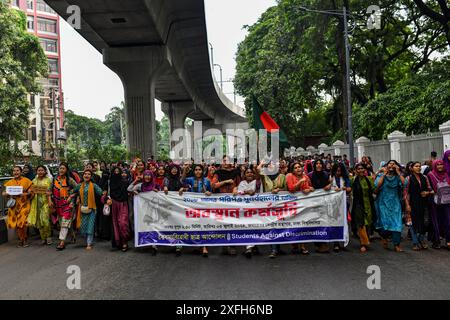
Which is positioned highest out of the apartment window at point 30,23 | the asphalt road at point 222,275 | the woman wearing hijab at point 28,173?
the apartment window at point 30,23

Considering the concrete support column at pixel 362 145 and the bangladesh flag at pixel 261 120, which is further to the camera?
the concrete support column at pixel 362 145

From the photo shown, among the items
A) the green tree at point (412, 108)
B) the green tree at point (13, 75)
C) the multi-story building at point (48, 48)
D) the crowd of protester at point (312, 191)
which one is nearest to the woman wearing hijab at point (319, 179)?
the crowd of protester at point (312, 191)

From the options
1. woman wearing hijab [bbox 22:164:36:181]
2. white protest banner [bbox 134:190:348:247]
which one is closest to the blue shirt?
white protest banner [bbox 134:190:348:247]

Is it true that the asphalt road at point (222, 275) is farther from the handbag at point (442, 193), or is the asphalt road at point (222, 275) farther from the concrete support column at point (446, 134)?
the concrete support column at point (446, 134)

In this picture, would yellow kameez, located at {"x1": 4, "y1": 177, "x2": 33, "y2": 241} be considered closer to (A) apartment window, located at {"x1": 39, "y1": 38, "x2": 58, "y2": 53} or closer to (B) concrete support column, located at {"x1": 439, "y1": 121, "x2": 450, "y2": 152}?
(B) concrete support column, located at {"x1": 439, "y1": 121, "x2": 450, "y2": 152}

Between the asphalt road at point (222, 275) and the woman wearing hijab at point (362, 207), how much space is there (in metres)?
0.33

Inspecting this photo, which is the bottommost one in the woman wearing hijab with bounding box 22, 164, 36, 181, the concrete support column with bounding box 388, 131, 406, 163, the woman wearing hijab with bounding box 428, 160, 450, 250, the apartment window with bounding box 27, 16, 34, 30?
the woman wearing hijab with bounding box 428, 160, 450, 250

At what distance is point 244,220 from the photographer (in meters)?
8.55

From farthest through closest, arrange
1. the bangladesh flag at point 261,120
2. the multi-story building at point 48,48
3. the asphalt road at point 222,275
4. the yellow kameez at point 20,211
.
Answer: the multi-story building at point 48,48, the bangladesh flag at point 261,120, the yellow kameez at point 20,211, the asphalt road at point 222,275

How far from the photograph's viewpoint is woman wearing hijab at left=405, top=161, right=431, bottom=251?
8.69 meters

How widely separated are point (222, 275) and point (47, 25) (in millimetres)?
76960

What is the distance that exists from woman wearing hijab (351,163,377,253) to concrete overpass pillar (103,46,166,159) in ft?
48.6

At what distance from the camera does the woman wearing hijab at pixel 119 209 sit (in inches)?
357

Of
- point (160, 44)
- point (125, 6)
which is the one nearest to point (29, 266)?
point (125, 6)
